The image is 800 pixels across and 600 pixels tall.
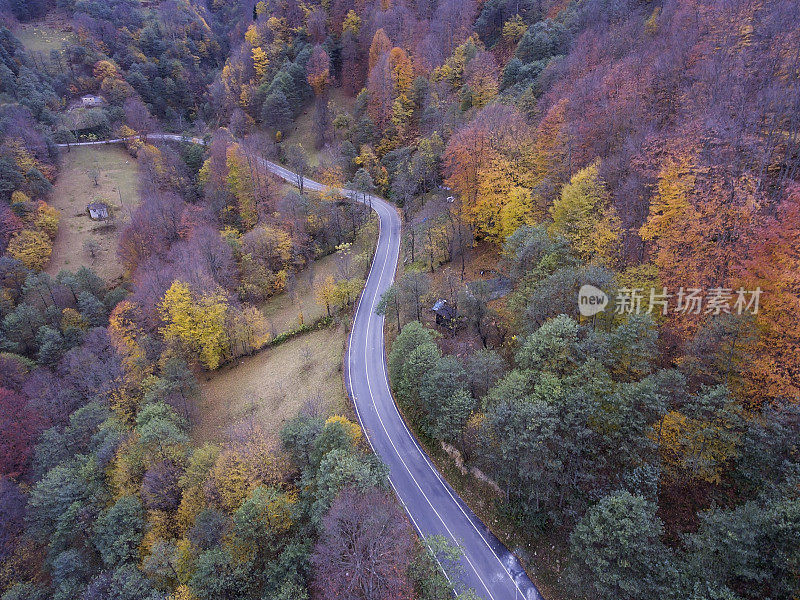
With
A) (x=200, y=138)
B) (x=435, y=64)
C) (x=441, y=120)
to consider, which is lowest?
(x=200, y=138)

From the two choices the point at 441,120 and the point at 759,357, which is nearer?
the point at 759,357

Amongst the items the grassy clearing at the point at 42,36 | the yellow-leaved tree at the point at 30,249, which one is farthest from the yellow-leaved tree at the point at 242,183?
the grassy clearing at the point at 42,36

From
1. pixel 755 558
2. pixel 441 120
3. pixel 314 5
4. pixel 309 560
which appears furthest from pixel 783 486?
pixel 314 5

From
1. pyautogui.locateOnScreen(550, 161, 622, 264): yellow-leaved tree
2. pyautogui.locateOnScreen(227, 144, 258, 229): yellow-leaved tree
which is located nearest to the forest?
pyautogui.locateOnScreen(550, 161, 622, 264): yellow-leaved tree

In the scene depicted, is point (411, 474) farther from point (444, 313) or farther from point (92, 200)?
point (92, 200)

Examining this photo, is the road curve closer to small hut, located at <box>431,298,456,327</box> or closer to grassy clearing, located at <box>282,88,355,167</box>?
small hut, located at <box>431,298,456,327</box>

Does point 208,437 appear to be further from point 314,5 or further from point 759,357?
point 314,5
